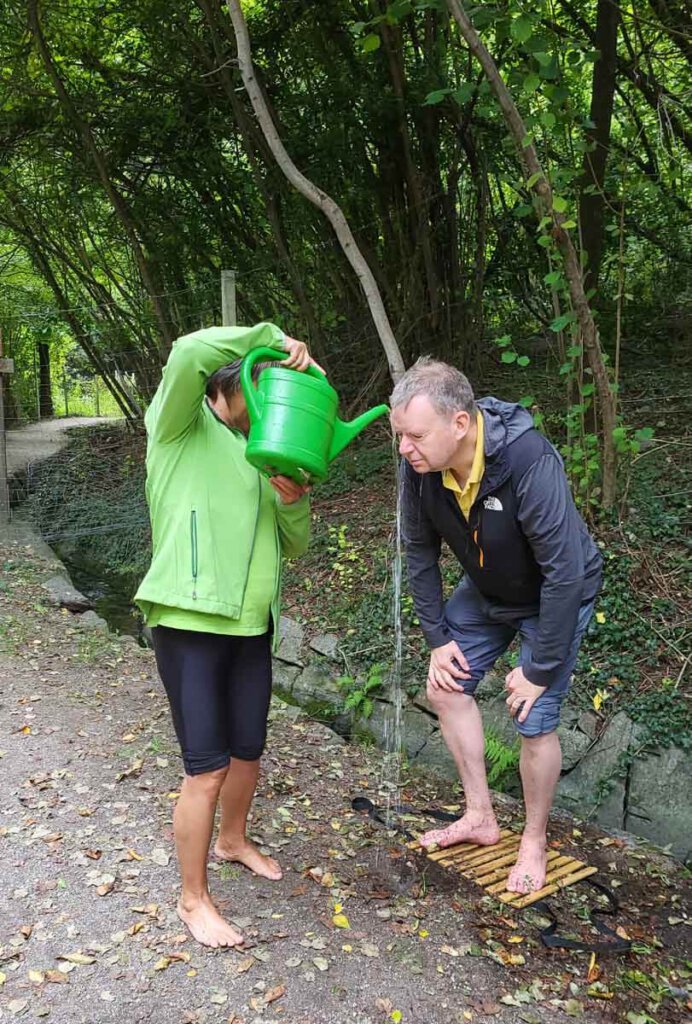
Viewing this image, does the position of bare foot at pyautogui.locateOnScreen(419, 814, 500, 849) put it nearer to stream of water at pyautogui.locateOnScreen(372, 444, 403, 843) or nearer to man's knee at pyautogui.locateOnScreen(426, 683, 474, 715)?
man's knee at pyautogui.locateOnScreen(426, 683, 474, 715)

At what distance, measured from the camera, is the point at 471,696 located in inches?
110

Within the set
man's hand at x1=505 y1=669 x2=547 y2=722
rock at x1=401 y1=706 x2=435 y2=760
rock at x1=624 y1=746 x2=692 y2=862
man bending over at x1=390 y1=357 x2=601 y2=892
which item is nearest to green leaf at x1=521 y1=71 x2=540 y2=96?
man bending over at x1=390 y1=357 x2=601 y2=892

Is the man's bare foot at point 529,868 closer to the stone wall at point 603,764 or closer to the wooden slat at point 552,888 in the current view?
the wooden slat at point 552,888

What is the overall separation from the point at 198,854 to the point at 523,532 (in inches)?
48.3

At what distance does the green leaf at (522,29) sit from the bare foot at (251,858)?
286 cm

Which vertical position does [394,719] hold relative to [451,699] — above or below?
below

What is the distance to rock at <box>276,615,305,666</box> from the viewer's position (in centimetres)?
475

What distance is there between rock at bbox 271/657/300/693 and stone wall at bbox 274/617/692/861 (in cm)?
50

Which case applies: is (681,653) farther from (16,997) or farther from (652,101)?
(652,101)

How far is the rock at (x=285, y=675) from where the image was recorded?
468 cm

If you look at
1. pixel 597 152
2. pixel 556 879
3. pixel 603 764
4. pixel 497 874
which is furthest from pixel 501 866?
pixel 597 152

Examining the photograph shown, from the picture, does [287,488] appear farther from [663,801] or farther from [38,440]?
[38,440]

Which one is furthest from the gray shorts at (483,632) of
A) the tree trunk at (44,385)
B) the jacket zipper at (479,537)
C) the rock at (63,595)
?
the tree trunk at (44,385)

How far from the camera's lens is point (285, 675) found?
4727mm
